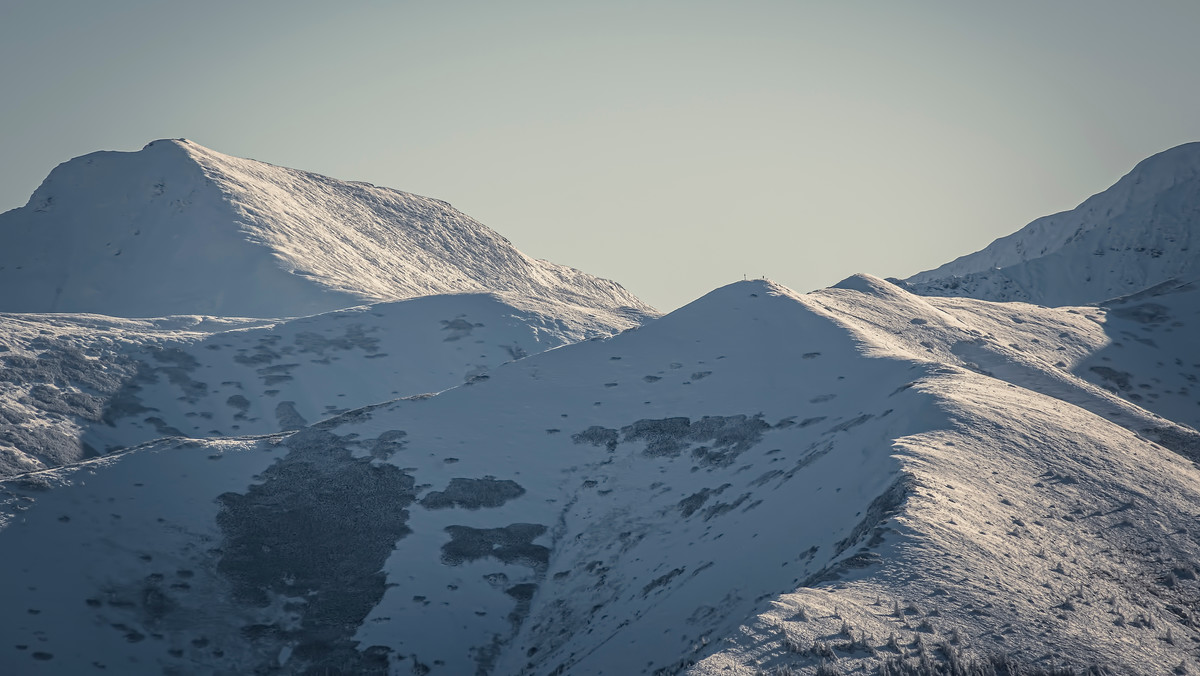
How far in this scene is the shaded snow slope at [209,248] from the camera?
111062 millimetres

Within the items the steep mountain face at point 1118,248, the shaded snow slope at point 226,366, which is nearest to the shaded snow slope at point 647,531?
the shaded snow slope at point 226,366

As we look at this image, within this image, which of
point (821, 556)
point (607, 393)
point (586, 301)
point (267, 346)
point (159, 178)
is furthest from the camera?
point (586, 301)

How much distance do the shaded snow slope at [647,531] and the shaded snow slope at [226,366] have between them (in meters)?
19.7

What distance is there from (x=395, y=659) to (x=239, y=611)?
6561 millimetres

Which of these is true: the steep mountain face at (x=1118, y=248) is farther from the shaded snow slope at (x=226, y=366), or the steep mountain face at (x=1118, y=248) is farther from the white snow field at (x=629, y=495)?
the shaded snow slope at (x=226, y=366)

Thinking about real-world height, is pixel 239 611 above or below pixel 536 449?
below

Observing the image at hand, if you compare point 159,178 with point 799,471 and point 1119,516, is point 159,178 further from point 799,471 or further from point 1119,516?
point 1119,516

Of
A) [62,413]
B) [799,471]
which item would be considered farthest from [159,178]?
[799,471]

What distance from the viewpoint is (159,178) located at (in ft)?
423

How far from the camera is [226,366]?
2948 inches

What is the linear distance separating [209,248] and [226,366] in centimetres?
4821

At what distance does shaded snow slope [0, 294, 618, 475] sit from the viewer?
6209 cm

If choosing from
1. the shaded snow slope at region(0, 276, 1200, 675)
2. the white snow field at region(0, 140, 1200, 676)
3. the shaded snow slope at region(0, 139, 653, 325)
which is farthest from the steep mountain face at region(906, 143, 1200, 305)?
the shaded snow slope at region(0, 276, 1200, 675)

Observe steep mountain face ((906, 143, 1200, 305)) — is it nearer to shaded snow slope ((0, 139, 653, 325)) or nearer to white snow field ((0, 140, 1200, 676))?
white snow field ((0, 140, 1200, 676))
